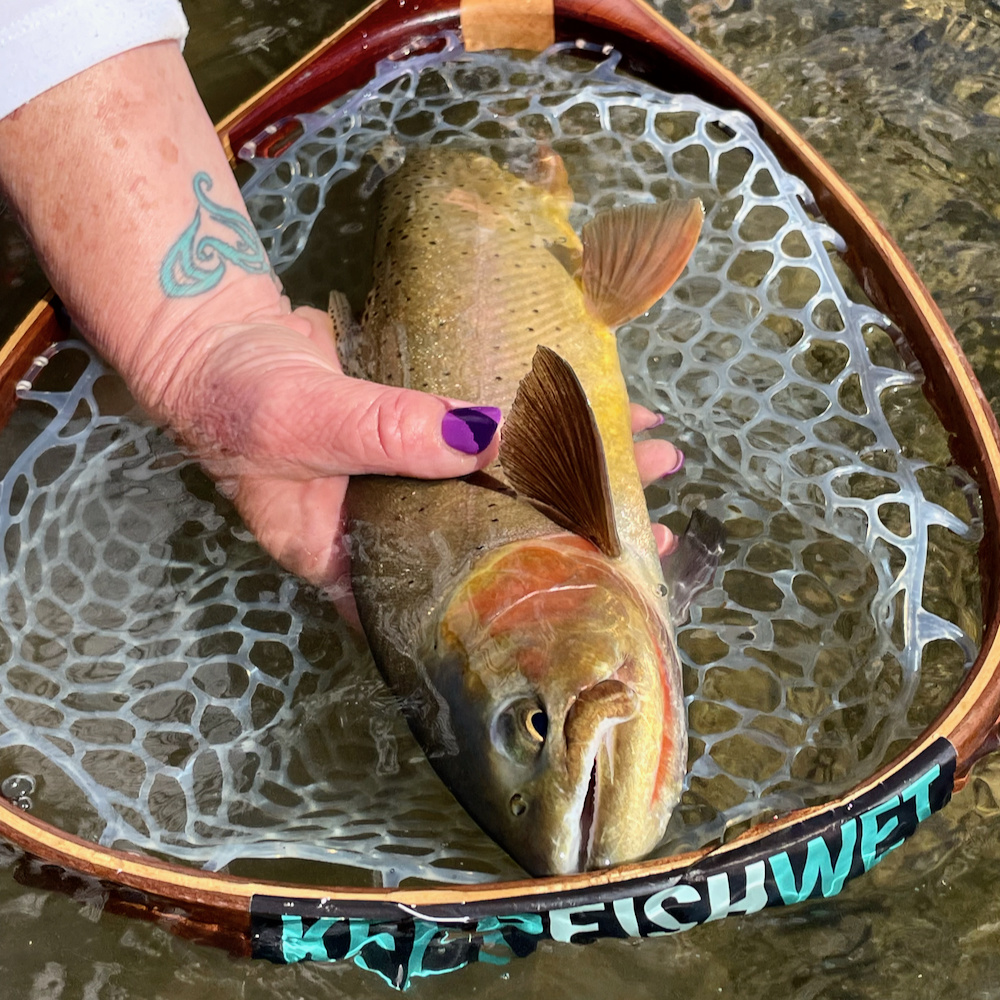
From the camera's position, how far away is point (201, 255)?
2945 millimetres

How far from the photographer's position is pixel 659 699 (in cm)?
209

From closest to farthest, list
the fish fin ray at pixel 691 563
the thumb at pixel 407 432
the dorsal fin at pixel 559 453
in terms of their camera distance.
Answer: the dorsal fin at pixel 559 453 < the thumb at pixel 407 432 < the fish fin ray at pixel 691 563

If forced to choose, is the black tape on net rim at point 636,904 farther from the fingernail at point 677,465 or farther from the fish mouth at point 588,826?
the fingernail at point 677,465

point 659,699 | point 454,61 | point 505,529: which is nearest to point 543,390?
point 505,529

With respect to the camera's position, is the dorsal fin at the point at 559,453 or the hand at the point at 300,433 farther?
the hand at the point at 300,433

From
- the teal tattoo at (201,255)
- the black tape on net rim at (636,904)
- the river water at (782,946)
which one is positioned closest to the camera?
the black tape on net rim at (636,904)

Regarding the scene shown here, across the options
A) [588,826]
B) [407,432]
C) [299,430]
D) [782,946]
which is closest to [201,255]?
[299,430]

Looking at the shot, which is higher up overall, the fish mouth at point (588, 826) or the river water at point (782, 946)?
the fish mouth at point (588, 826)

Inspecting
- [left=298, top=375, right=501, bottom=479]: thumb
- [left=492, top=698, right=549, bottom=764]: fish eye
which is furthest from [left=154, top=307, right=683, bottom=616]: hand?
[left=492, top=698, right=549, bottom=764]: fish eye

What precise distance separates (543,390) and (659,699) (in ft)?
2.43

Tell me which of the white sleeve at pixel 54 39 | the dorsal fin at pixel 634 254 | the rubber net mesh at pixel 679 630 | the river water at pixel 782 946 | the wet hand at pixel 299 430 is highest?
the white sleeve at pixel 54 39

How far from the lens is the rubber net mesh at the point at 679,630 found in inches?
97.1

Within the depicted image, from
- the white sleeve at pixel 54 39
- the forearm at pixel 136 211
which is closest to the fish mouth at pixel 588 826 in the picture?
the forearm at pixel 136 211

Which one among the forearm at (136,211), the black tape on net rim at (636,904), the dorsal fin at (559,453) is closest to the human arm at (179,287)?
the forearm at (136,211)
